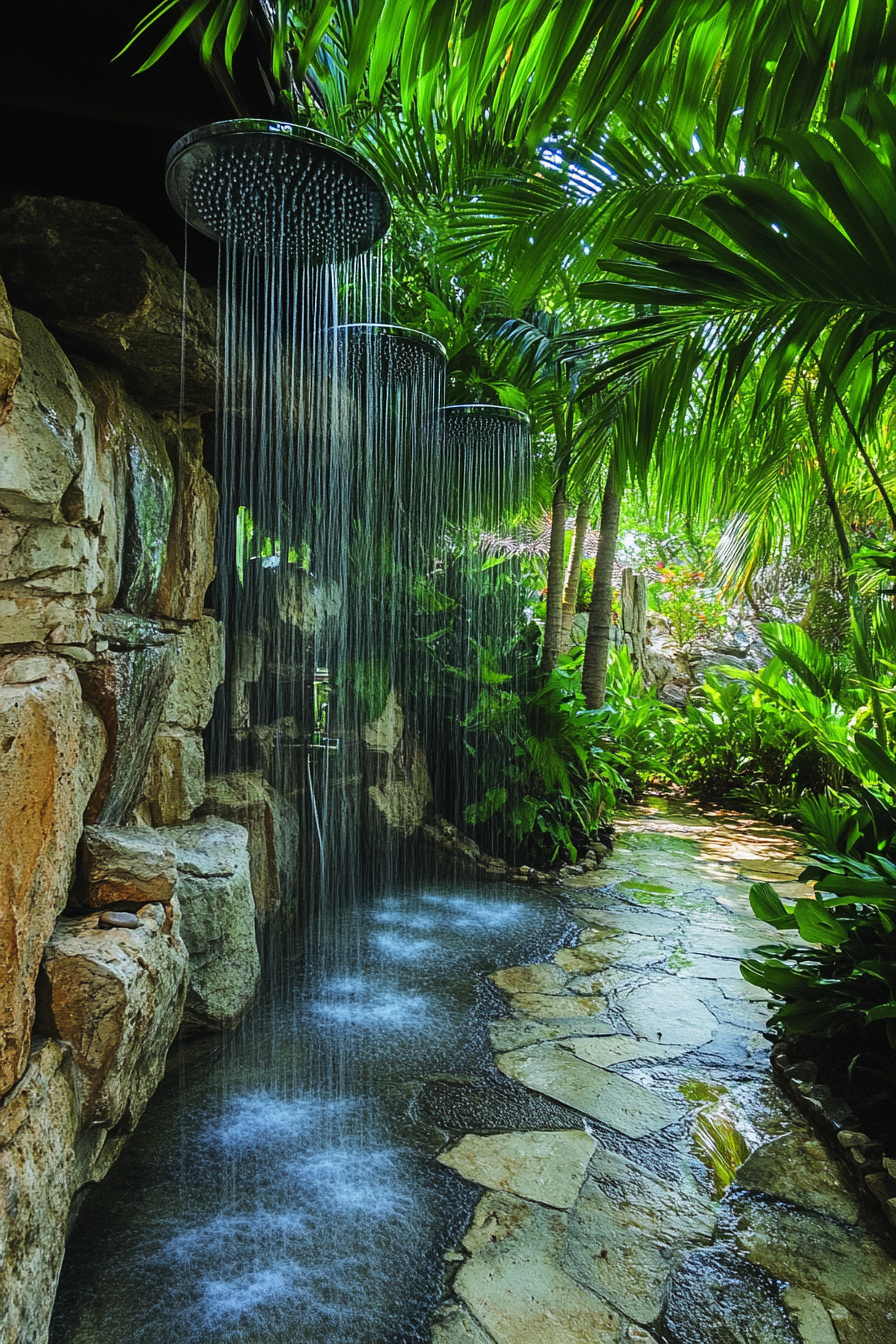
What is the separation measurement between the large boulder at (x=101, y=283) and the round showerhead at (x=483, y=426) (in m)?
2.11

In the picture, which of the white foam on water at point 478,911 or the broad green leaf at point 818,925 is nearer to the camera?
the broad green leaf at point 818,925

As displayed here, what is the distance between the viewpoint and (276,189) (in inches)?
89.0

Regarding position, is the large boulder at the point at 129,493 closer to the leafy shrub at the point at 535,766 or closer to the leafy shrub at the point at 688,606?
the leafy shrub at the point at 535,766

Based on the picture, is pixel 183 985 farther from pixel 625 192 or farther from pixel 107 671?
pixel 625 192

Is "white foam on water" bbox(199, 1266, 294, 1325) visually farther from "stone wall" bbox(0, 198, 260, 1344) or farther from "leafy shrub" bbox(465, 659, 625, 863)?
"leafy shrub" bbox(465, 659, 625, 863)

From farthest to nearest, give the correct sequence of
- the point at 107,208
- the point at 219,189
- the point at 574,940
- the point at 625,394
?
the point at 574,940 < the point at 625,394 < the point at 107,208 < the point at 219,189

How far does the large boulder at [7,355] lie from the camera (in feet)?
5.61

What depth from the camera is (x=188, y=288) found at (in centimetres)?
272

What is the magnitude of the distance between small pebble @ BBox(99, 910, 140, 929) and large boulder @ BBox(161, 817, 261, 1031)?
0.61 m

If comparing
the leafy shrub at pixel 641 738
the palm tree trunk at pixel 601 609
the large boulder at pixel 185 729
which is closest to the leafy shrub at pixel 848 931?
the large boulder at pixel 185 729

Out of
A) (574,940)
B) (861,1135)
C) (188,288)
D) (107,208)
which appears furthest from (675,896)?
(107,208)

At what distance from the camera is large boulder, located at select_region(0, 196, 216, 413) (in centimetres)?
227

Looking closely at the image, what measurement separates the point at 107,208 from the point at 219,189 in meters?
0.43

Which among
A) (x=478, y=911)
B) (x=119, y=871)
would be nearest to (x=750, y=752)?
(x=478, y=911)
